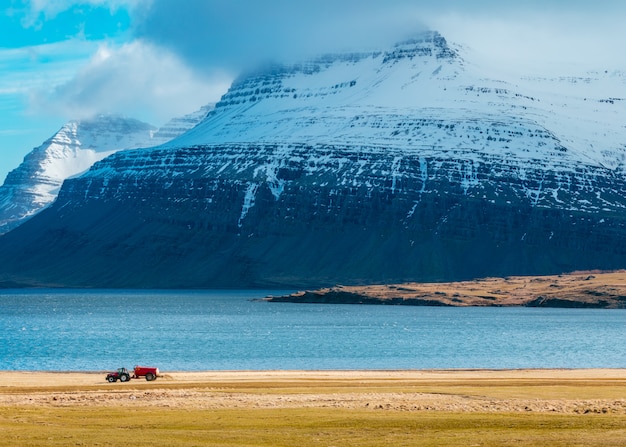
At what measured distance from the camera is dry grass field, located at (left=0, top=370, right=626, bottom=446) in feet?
214

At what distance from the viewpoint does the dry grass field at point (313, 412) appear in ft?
214

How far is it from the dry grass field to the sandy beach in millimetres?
93

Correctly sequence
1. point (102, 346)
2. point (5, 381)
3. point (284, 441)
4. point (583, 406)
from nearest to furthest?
point (284, 441)
point (583, 406)
point (5, 381)
point (102, 346)

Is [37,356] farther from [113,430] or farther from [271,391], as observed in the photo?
[113,430]

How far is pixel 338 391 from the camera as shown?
92.6m

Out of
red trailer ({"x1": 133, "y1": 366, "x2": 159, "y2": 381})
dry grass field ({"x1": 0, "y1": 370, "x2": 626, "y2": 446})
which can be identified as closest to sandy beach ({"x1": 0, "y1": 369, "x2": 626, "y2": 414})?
dry grass field ({"x1": 0, "y1": 370, "x2": 626, "y2": 446})

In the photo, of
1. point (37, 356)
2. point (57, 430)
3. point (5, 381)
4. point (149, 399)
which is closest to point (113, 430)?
point (57, 430)

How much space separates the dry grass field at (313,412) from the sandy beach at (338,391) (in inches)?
3.7

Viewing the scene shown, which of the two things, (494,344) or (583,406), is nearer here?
(583,406)

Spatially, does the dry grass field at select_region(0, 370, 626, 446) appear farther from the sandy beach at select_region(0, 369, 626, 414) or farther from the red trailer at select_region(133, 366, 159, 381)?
the red trailer at select_region(133, 366, 159, 381)

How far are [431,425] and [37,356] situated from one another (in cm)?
9305

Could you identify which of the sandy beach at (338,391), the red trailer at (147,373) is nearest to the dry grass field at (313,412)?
the sandy beach at (338,391)

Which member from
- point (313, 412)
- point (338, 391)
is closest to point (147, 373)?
point (338, 391)

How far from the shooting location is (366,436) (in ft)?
218
